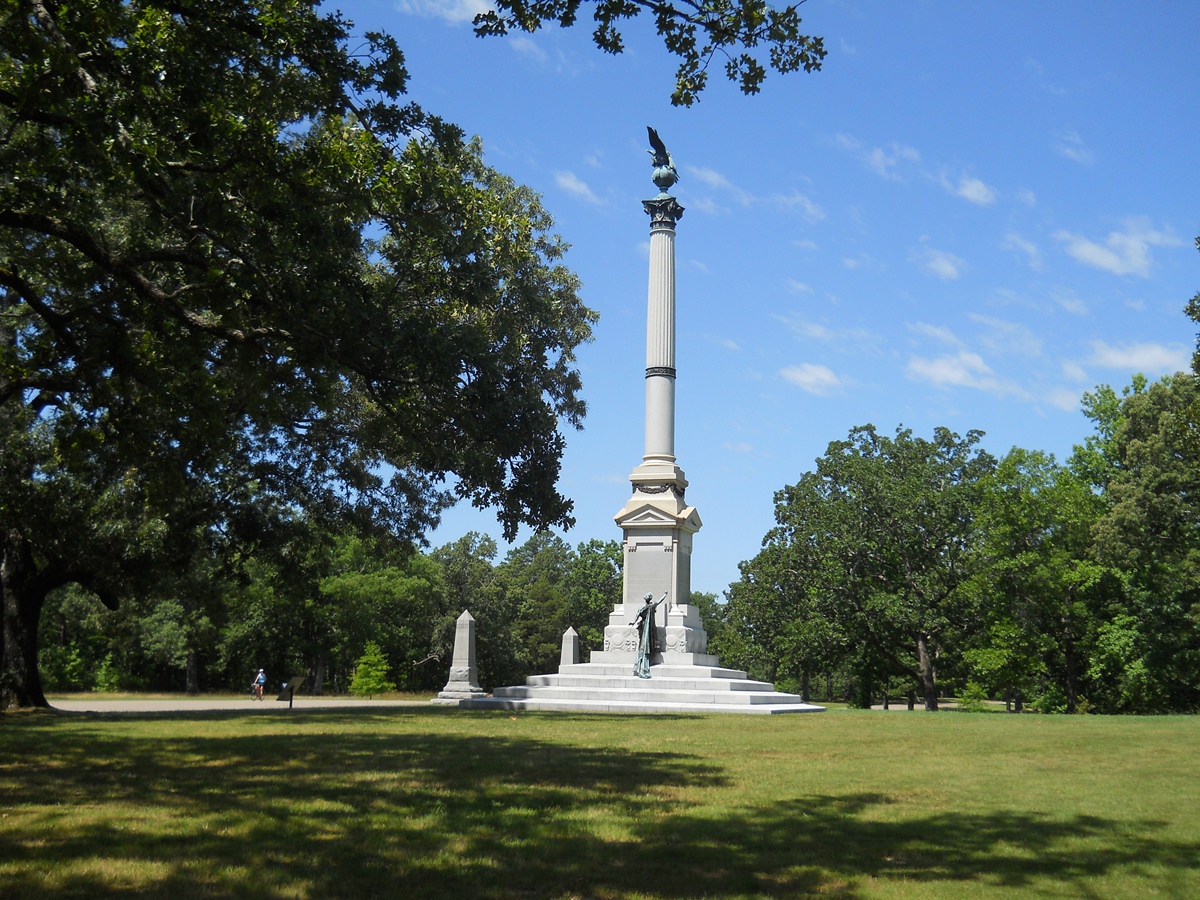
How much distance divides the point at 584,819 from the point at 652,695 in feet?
72.7

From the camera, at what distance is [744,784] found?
33.7ft

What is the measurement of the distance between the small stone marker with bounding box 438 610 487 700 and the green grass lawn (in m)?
21.6

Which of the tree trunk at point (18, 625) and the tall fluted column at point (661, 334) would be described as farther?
the tall fluted column at point (661, 334)

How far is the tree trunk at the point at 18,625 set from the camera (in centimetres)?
2505

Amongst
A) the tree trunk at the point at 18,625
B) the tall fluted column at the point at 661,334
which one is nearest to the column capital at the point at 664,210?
the tall fluted column at the point at 661,334

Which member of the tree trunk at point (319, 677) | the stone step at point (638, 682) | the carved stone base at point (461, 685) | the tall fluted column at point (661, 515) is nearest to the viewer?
the stone step at point (638, 682)

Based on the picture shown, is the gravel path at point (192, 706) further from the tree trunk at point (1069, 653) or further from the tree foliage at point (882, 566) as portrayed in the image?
the tree trunk at point (1069, 653)

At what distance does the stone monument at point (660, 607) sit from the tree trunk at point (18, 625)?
38.8 feet

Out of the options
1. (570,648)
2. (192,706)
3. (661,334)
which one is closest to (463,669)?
(570,648)

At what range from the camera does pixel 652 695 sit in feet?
96.7

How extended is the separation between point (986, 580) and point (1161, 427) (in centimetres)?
950

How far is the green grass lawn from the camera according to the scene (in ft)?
19.5

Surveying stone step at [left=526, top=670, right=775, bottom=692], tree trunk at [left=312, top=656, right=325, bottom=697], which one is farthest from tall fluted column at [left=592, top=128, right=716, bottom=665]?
tree trunk at [left=312, top=656, right=325, bottom=697]

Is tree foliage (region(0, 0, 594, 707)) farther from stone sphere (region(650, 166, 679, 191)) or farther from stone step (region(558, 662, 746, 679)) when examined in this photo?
stone sphere (region(650, 166, 679, 191))
